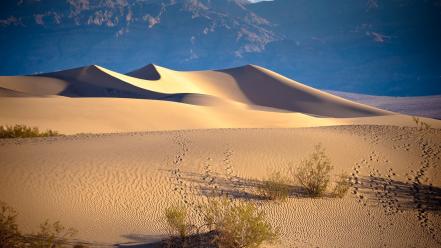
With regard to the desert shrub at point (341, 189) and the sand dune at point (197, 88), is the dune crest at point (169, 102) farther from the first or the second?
the desert shrub at point (341, 189)

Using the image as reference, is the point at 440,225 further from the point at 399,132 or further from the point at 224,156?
the point at 399,132

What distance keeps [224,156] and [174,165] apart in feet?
5.71

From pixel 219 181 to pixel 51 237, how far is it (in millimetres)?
4499

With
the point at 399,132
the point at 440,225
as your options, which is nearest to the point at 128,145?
the point at 440,225

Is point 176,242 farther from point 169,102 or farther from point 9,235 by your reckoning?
point 169,102

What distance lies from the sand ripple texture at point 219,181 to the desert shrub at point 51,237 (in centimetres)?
24

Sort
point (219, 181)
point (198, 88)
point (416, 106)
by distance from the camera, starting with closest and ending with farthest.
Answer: point (219, 181), point (198, 88), point (416, 106)

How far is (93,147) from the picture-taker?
12297 millimetres

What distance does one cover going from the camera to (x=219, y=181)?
9.52 m

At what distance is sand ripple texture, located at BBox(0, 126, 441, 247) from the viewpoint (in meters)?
7.26

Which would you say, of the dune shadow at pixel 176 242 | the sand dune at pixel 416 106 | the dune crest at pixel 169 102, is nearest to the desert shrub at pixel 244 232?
the dune shadow at pixel 176 242

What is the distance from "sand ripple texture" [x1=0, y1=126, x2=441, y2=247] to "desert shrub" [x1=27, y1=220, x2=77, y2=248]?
0.78 feet

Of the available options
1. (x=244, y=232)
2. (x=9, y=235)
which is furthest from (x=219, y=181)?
(x=9, y=235)

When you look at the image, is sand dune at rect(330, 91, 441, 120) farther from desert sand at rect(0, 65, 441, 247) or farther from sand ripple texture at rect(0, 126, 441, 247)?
sand ripple texture at rect(0, 126, 441, 247)
